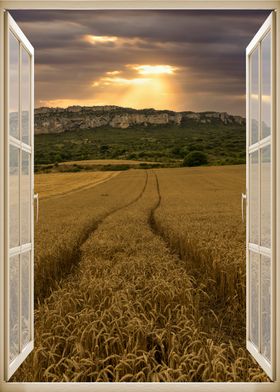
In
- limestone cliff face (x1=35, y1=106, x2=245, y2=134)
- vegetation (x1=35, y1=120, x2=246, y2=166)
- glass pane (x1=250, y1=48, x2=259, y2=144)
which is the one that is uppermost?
limestone cliff face (x1=35, y1=106, x2=245, y2=134)

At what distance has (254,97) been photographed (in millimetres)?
2654

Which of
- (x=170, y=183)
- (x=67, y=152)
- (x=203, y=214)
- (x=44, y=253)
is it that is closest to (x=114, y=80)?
(x=67, y=152)

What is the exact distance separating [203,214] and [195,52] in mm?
17247

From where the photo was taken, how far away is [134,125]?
97.2 feet

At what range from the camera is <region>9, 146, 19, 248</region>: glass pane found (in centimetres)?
234

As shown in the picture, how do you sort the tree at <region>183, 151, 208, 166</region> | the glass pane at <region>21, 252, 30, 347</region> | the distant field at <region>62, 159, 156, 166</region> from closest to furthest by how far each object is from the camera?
1. the glass pane at <region>21, 252, 30, 347</region>
2. the distant field at <region>62, 159, 156, 166</region>
3. the tree at <region>183, 151, 208, 166</region>

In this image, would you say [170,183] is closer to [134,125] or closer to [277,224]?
[134,125]

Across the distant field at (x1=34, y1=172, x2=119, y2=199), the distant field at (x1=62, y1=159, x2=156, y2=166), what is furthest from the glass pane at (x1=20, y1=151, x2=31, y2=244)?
the distant field at (x1=62, y1=159, x2=156, y2=166)

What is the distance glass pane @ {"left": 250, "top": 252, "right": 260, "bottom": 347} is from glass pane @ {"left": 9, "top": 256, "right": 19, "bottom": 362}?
1.07 m

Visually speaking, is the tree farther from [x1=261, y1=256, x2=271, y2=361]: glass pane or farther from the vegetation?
[x1=261, y1=256, x2=271, y2=361]: glass pane

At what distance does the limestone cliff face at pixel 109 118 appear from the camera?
26.4 m

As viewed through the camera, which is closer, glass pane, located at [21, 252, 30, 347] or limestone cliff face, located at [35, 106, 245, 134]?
glass pane, located at [21, 252, 30, 347]
